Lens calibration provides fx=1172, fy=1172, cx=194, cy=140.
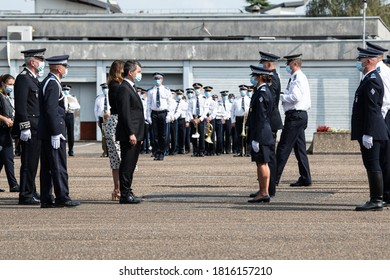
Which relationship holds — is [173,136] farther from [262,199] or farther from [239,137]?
[262,199]

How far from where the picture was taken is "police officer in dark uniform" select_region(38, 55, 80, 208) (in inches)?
619

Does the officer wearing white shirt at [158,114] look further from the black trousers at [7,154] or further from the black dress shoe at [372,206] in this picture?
the black dress shoe at [372,206]

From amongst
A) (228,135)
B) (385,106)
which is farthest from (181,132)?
(385,106)

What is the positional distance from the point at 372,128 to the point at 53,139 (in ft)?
13.9

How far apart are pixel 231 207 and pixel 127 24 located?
4695 centimetres

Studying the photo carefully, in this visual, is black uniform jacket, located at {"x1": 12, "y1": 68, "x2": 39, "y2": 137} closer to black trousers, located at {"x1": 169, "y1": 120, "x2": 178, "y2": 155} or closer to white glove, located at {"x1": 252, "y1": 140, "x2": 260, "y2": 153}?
white glove, located at {"x1": 252, "y1": 140, "x2": 260, "y2": 153}

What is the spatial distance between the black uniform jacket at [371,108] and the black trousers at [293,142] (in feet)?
13.0

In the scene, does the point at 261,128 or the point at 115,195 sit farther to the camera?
the point at 115,195

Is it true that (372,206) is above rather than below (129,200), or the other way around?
above

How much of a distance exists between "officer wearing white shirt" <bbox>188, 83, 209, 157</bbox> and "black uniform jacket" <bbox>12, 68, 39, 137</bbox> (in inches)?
684

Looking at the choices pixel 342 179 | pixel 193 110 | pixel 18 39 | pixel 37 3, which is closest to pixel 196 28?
pixel 18 39

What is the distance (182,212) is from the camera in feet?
48.8

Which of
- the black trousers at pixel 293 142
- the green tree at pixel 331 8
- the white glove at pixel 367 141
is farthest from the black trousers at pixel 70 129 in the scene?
the green tree at pixel 331 8

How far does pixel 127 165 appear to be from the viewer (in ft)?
53.8
